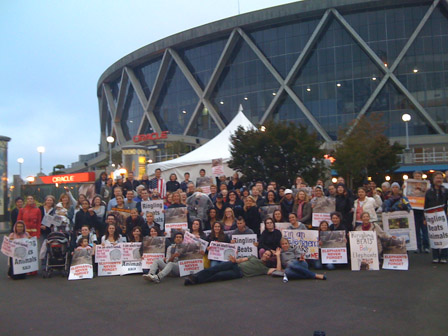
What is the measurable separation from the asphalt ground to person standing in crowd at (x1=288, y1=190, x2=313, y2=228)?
6.29 feet

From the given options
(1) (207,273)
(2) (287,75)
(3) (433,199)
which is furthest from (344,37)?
(1) (207,273)

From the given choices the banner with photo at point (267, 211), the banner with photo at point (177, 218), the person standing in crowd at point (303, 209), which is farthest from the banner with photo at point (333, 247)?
the banner with photo at point (177, 218)

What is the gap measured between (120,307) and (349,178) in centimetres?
2884

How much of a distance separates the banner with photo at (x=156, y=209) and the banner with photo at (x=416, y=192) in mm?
6695

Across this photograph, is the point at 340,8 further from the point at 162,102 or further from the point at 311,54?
the point at 162,102

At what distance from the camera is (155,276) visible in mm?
9562

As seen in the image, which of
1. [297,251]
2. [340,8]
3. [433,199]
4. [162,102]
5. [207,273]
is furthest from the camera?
[162,102]

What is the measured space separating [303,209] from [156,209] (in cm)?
403

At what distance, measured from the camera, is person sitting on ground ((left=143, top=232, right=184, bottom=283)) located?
32.3 ft

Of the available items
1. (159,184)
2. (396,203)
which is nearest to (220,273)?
(396,203)

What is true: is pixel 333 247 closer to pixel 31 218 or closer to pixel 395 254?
pixel 395 254

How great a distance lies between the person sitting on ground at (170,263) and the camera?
9.85 m

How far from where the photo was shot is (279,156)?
18766 millimetres

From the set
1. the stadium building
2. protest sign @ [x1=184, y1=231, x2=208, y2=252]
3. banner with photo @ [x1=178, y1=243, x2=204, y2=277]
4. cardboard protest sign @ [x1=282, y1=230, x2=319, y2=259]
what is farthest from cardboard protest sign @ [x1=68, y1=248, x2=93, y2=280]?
the stadium building
